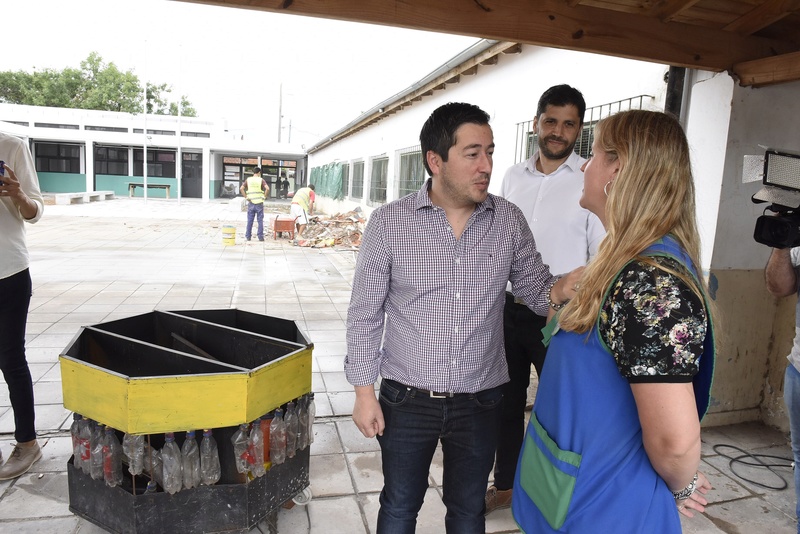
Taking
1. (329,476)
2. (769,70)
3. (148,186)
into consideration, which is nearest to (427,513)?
(329,476)

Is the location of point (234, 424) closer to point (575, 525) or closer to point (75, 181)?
point (575, 525)

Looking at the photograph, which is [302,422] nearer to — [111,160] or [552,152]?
[552,152]

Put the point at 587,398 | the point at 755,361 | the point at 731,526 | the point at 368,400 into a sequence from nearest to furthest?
the point at 587,398 → the point at 368,400 → the point at 731,526 → the point at 755,361

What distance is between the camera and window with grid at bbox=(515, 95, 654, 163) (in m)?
4.09

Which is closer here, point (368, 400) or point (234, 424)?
point (368, 400)

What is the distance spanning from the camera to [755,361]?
3.94 metres

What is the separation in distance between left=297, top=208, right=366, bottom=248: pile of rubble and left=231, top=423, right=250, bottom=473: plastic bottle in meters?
11.4

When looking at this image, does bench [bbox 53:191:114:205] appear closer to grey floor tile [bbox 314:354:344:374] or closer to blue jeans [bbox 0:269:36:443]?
grey floor tile [bbox 314:354:344:374]

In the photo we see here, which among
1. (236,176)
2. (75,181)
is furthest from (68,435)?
(236,176)

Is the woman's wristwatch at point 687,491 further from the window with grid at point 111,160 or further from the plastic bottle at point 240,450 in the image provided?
the window with grid at point 111,160

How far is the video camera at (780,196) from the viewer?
186 centimetres

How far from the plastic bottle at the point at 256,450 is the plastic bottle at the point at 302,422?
254 millimetres

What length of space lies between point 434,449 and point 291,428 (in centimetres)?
91

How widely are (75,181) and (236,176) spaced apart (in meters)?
11.2
